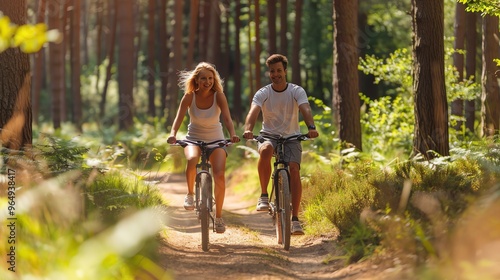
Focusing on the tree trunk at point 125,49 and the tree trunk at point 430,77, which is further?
the tree trunk at point 125,49

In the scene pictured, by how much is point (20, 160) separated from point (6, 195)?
1005 millimetres

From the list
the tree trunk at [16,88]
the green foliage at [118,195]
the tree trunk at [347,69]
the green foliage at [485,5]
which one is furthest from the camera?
the tree trunk at [347,69]

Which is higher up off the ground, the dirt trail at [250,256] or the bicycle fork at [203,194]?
the bicycle fork at [203,194]

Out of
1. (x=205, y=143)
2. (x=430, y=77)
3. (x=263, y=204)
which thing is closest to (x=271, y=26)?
(x=430, y=77)

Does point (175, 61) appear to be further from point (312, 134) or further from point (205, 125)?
point (312, 134)

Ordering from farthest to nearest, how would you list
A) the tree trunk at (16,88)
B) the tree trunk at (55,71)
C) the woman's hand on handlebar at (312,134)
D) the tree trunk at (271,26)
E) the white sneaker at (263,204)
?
the tree trunk at (55,71) < the tree trunk at (271,26) < the tree trunk at (16,88) < the white sneaker at (263,204) < the woman's hand on handlebar at (312,134)

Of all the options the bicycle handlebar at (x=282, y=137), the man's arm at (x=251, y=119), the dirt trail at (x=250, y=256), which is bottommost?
the dirt trail at (x=250, y=256)

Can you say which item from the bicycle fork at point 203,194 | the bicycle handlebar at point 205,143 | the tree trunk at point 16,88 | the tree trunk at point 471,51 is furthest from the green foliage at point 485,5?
the tree trunk at point 471,51

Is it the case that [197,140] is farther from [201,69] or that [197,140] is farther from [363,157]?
[363,157]

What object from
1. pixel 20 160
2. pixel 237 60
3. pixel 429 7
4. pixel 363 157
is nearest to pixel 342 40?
pixel 363 157

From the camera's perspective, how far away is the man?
988 centimetres

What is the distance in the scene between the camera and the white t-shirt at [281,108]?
10.1 m

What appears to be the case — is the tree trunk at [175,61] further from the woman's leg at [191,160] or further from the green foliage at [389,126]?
the woman's leg at [191,160]

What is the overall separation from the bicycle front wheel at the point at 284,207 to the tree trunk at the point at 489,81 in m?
6.95
